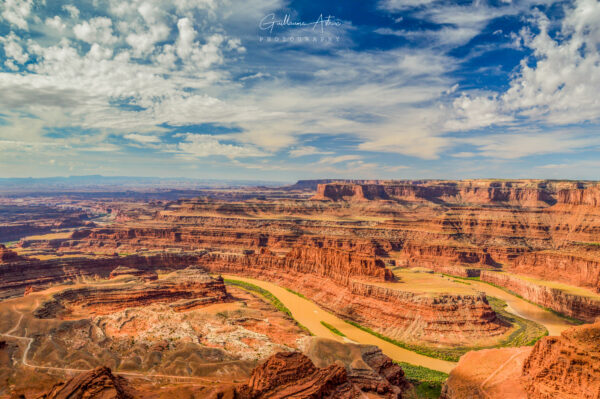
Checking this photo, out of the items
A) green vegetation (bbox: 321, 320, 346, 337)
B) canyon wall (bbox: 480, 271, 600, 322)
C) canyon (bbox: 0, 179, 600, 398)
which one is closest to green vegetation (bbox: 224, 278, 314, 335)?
canyon (bbox: 0, 179, 600, 398)

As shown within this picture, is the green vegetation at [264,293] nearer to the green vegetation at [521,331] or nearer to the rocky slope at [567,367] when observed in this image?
the green vegetation at [521,331]

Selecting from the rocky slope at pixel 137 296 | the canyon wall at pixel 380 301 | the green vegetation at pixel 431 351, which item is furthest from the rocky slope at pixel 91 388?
the canyon wall at pixel 380 301

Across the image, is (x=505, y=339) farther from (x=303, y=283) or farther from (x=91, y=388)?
(x=91, y=388)

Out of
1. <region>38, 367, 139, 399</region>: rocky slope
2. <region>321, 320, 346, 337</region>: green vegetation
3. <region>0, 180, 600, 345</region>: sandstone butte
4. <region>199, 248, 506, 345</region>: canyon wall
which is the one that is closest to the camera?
<region>38, 367, 139, 399</region>: rocky slope

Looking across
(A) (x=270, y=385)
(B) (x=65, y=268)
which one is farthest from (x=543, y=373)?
(B) (x=65, y=268)

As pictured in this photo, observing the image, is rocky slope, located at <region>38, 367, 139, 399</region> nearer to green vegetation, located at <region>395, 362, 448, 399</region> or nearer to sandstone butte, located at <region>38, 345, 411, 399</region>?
sandstone butte, located at <region>38, 345, 411, 399</region>
